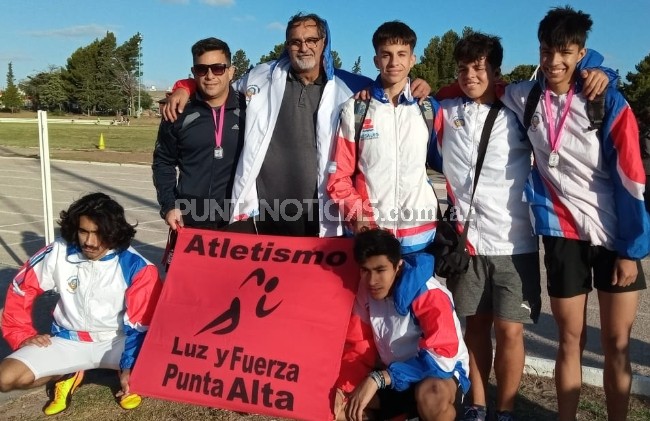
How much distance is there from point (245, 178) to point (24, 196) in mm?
12194

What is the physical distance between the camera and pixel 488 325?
13.0 ft

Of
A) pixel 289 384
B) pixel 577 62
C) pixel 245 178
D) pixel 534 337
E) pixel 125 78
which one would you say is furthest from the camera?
pixel 125 78

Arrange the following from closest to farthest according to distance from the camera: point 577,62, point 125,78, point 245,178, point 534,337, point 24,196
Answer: point 577,62 → point 245,178 → point 534,337 → point 24,196 → point 125,78

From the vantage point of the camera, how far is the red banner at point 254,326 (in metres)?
3.69

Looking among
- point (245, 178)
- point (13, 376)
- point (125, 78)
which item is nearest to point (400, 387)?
point (245, 178)

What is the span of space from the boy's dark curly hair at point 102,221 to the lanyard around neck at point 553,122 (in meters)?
2.76

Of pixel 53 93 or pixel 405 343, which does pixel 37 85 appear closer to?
pixel 53 93

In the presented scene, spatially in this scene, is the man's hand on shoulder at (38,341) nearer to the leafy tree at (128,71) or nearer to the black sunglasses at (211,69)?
the black sunglasses at (211,69)

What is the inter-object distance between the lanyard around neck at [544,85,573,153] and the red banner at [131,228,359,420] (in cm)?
136

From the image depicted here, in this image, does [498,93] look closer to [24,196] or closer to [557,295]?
[557,295]

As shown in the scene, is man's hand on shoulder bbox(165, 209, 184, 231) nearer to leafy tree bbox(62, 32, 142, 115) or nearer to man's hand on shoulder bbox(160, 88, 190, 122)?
man's hand on shoulder bbox(160, 88, 190, 122)

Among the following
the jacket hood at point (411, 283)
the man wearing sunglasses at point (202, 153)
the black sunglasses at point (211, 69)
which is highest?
the black sunglasses at point (211, 69)

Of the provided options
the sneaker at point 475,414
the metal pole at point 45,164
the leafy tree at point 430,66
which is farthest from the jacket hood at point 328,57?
the leafy tree at point 430,66

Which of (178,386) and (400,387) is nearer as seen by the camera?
(400,387)
